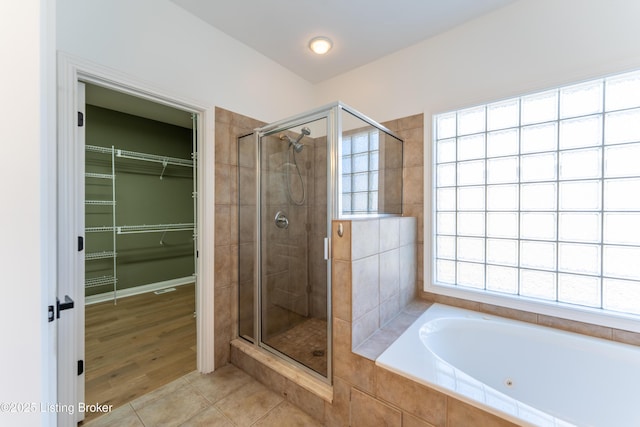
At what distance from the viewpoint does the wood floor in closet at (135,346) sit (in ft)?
5.77

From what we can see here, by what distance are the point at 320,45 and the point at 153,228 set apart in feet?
11.3

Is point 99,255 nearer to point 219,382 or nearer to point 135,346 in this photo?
point 135,346

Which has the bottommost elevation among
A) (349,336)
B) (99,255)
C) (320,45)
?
(349,336)

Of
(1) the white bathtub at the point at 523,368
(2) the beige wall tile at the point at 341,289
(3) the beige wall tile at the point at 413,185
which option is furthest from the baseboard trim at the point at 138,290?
(3) the beige wall tile at the point at 413,185

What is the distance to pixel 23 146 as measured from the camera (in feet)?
1.99

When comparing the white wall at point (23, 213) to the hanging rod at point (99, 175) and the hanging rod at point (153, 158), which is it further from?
the hanging rod at point (99, 175)

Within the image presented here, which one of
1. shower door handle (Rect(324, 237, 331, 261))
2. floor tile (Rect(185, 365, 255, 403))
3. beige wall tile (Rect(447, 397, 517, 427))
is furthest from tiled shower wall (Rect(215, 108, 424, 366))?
beige wall tile (Rect(447, 397, 517, 427))

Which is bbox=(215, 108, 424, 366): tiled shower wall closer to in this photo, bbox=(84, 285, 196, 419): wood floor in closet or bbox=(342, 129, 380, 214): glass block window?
bbox=(342, 129, 380, 214): glass block window

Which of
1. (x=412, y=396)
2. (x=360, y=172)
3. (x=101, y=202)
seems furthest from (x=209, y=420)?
(x=101, y=202)

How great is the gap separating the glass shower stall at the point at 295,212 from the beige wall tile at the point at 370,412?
1.12 feet

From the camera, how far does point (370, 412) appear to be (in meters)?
1.29

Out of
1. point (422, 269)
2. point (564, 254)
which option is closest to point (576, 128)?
point (564, 254)

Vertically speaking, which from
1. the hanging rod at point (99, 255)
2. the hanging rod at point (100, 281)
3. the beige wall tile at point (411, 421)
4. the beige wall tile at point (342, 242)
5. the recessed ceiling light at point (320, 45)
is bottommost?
the beige wall tile at point (411, 421)

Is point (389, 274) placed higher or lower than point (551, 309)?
higher
